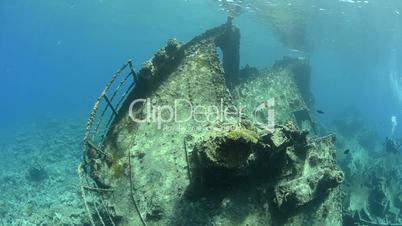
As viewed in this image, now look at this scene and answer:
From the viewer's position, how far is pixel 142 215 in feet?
23.1

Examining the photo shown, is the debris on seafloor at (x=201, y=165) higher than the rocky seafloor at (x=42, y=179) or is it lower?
higher

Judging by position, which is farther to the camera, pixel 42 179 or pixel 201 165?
pixel 42 179

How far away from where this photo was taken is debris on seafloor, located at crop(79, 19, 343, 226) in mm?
6645

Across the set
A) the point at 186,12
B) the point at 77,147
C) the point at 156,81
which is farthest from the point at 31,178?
the point at 186,12

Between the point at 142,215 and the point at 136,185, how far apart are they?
29.7 inches

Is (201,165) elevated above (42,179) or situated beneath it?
elevated above

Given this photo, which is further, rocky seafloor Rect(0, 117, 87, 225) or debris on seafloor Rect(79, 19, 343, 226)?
rocky seafloor Rect(0, 117, 87, 225)

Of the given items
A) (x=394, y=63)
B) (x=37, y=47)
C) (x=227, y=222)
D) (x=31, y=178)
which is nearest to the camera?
(x=227, y=222)

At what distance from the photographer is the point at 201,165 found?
20.9 ft

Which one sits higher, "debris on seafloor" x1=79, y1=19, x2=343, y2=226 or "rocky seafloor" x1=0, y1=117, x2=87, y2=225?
"debris on seafloor" x1=79, y1=19, x2=343, y2=226

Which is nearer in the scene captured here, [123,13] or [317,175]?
[317,175]

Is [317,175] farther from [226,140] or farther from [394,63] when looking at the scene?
[394,63]

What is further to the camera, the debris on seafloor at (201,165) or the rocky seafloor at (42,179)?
the rocky seafloor at (42,179)

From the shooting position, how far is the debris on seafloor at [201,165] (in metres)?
6.64
